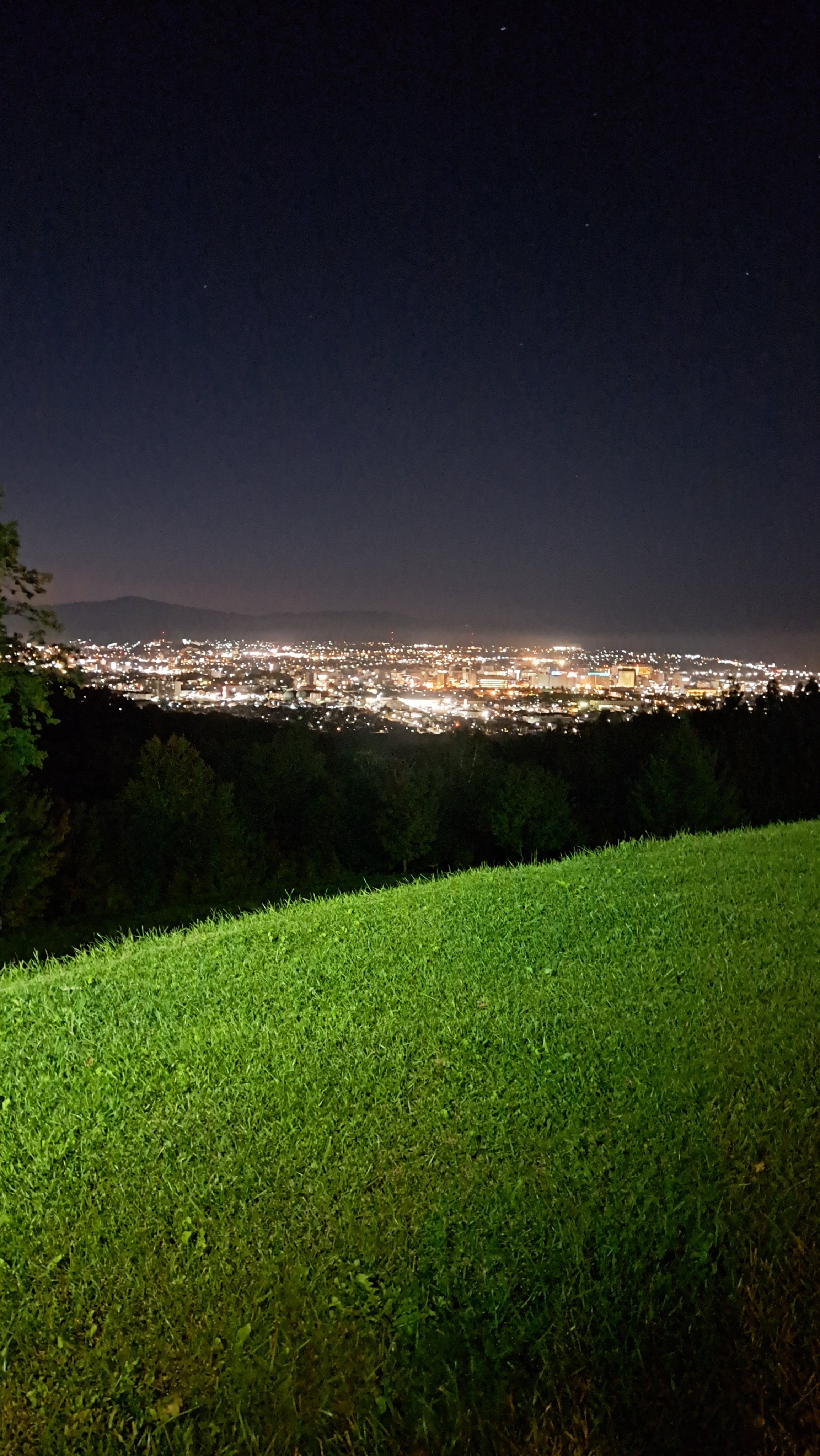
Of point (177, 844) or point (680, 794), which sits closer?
point (177, 844)

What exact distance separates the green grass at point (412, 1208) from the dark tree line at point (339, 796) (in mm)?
12345

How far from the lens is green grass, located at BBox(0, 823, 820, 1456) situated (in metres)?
2.60

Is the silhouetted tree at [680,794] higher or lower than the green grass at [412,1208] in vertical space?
lower

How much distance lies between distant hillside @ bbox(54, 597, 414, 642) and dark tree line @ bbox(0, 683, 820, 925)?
6354 cm

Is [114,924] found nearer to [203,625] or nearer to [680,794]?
[680,794]

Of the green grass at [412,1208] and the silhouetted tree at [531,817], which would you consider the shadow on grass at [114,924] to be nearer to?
the green grass at [412,1208]

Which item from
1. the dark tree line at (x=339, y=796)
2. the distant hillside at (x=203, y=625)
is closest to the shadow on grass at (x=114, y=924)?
the dark tree line at (x=339, y=796)

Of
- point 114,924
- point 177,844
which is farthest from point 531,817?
point 114,924

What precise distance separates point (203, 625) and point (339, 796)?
113399 mm

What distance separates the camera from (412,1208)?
346cm

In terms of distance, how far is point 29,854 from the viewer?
21672 mm

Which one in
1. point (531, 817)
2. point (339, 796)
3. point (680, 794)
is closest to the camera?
point (680, 794)

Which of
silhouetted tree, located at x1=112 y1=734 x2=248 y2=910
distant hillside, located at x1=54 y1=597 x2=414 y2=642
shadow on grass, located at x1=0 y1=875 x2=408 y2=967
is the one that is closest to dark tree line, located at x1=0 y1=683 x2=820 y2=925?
silhouetted tree, located at x1=112 y1=734 x2=248 y2=910

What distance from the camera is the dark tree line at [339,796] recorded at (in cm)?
2641
